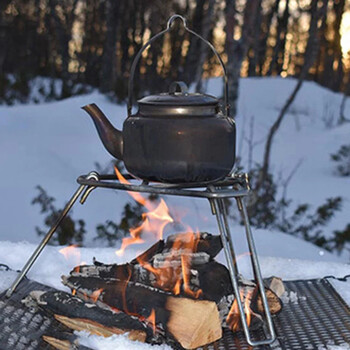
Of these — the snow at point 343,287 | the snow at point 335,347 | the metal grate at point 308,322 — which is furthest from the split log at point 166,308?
Result: the snow at point 343,287

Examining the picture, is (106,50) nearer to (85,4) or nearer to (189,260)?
(85,4)

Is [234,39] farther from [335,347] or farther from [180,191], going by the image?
[335,347]

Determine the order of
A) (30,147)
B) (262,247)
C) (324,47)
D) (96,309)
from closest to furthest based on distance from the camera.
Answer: (96,309)
(262,247)
(30,147)
(324,47)

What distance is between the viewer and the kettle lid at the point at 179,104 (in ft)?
7.05

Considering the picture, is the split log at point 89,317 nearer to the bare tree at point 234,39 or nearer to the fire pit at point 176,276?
the fire pit at point 176,276

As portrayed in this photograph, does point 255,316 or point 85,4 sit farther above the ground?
point 85,4

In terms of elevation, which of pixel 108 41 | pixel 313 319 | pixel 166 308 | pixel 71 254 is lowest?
pixel 71 254

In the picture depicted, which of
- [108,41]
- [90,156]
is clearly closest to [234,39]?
[90,156]

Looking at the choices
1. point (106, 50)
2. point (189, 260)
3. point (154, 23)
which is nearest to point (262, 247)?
point (189, 260)

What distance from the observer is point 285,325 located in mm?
2432

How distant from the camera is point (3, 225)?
5156 mm

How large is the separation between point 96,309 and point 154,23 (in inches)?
411

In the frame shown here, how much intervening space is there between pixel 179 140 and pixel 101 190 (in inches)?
158

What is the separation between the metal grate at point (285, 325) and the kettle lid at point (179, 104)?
92 centimetres
